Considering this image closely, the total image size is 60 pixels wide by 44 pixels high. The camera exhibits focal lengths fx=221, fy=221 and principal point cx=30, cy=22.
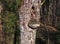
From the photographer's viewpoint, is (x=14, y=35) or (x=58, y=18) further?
(x=58, y=18)

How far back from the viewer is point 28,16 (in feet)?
14.5

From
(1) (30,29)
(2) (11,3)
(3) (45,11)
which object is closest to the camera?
(1) (30,29)

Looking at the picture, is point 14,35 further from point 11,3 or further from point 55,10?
point 55,10

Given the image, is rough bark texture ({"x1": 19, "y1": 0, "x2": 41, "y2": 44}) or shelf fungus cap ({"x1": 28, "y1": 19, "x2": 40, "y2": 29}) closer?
shelf fungus cap ({"x1": 28, "y1": 19, "x2": 40, "y2": 29})

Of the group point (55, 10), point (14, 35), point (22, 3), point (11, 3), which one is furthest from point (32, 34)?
point (55, 10)

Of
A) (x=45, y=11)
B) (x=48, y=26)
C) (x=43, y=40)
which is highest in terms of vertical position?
(x=45, y=11)

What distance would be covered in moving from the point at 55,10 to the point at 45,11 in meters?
0.59

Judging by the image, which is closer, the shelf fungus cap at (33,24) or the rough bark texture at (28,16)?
the shelf fungus cap at (33,24)

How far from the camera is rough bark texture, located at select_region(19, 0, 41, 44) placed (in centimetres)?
437

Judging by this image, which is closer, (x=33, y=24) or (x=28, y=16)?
(x=33, y=24)

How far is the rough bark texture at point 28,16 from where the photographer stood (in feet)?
14.3

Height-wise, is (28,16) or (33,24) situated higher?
(28,16)

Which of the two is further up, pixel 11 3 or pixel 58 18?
pixel 11 3

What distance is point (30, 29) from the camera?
440 centimetres
